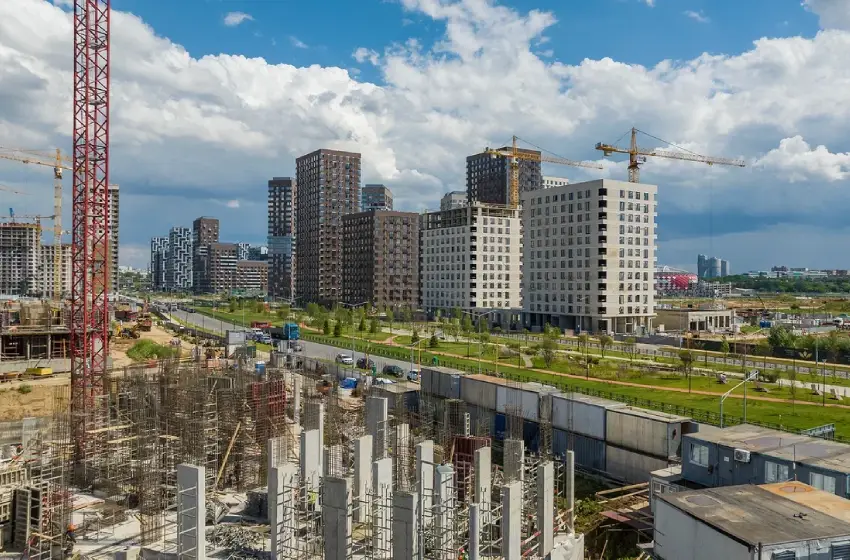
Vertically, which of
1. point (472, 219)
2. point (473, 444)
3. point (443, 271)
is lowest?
point (473, 444)

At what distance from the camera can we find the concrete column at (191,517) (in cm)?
1177

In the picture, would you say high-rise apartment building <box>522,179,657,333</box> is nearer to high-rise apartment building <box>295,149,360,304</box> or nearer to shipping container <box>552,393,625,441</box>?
shipping container <box>552,393,625,441</box>

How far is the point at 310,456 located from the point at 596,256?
55609 mm

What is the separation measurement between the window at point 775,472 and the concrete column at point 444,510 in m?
7.65

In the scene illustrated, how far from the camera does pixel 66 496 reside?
1570cm

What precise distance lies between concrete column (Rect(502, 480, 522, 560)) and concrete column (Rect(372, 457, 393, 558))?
216 centimetres

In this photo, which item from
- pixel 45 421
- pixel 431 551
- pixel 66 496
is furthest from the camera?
pixel 45 421

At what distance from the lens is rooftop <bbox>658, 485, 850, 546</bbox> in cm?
1005

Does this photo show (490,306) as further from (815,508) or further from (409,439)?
(815,508)

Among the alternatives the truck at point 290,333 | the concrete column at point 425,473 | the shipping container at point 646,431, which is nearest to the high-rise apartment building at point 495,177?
the truck at point 290,333

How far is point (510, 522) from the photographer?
1230 cm

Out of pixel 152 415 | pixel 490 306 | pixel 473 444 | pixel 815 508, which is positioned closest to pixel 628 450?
pixel 473 444

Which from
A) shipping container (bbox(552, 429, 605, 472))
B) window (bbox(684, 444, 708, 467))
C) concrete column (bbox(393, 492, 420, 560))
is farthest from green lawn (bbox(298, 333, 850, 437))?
concrete column (bbox(393, 492, 420, 560))

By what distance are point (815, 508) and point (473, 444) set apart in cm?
981
